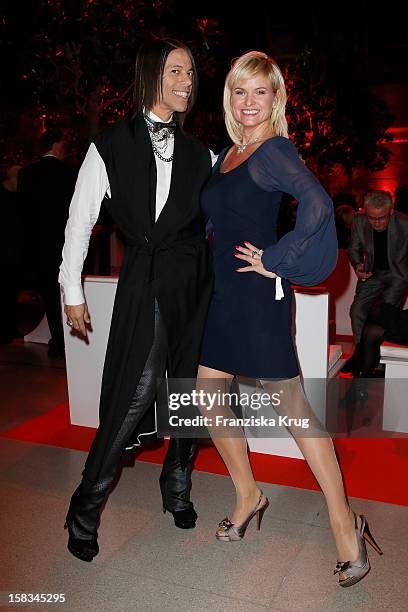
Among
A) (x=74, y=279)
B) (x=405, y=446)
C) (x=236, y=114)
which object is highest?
(x=236, y=114)

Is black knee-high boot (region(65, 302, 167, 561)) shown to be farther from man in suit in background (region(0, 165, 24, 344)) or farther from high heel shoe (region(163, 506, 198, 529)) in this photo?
man in suit in background (region(0, 165, 24, 344))

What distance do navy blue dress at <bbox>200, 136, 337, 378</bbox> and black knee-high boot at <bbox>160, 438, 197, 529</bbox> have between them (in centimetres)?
45

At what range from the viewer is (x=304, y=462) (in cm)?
302

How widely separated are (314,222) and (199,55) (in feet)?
20.3

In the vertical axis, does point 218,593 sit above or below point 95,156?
below

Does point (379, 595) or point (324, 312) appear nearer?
point (379, 595)

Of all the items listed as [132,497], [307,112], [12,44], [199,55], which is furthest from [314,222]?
[307,112]

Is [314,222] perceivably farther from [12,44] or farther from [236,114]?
[12,44]

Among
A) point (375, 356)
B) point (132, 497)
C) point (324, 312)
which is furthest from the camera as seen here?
point (375, 356)

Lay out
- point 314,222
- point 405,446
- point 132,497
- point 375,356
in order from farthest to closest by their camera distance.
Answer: point 375,356 < point 405,446 < point 132,497 < point 314,222

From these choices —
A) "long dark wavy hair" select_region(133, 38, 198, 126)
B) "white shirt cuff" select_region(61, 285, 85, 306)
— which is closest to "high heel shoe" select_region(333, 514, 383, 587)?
"white shirt cuff" select_region(61, 285, 85, 306)

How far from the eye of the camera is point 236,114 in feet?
6.93

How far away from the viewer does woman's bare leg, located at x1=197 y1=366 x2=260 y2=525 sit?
7.28 feet

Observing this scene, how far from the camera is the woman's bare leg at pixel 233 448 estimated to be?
87.4 inches
